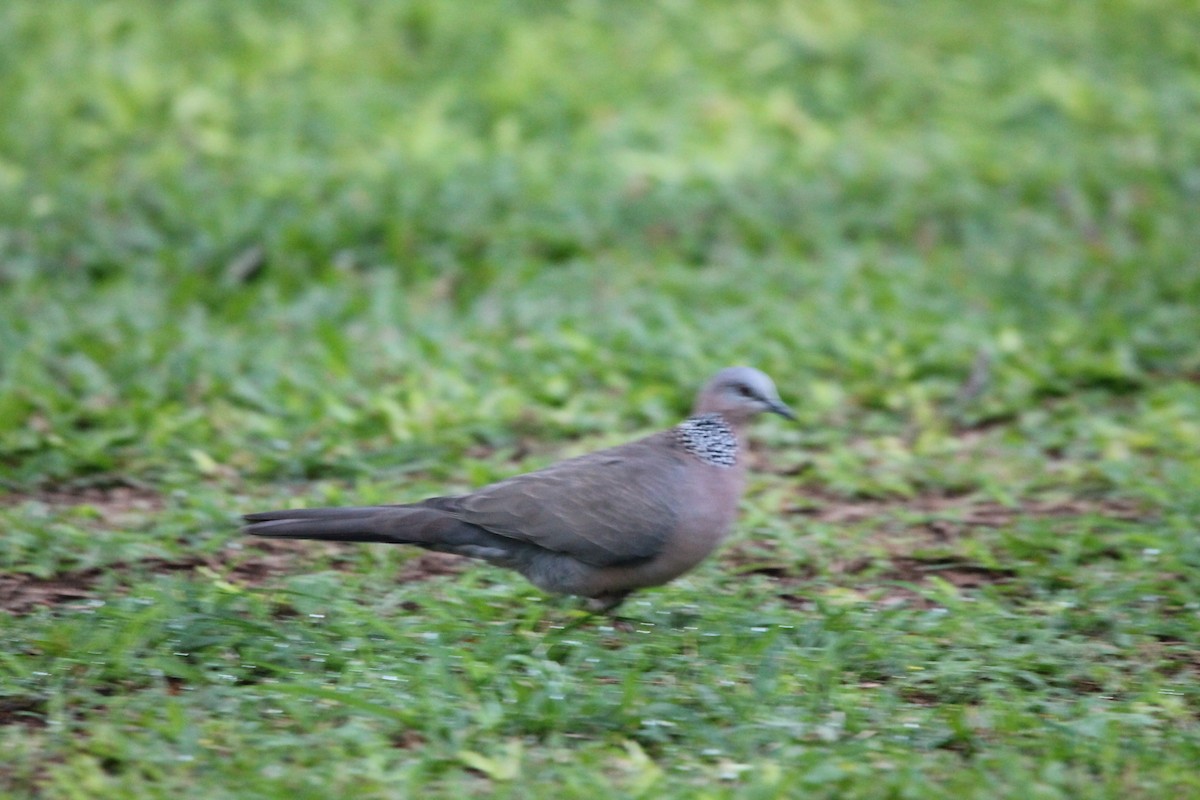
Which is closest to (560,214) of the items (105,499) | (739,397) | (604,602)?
(105,499)

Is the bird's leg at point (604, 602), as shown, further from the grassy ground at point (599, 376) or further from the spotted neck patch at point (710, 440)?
the spotted neck patch at point (710, 440)

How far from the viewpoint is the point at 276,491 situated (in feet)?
18.5

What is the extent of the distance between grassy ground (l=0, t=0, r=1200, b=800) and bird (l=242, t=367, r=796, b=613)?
204 mm

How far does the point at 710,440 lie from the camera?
14.9ft

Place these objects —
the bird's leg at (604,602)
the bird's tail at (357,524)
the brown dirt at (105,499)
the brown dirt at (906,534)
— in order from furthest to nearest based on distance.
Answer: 1. the brown dirt at (105,499)
2. the brown dirt at (906,534)
3. the bird's leg at (604,602)
4. the bird's tail at (357,524)

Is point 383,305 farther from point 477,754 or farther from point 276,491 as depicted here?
point 477,754

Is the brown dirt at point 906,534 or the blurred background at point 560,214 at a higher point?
the blurred background at point 560,214

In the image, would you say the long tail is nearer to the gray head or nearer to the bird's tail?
the bird's tail

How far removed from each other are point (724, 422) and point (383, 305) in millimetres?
3195

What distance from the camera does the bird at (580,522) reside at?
13.9 feet

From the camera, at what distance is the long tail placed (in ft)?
13.8

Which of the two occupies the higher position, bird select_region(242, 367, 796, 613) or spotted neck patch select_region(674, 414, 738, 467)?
spotted neck patch select_region(674, 414, 738, 467)

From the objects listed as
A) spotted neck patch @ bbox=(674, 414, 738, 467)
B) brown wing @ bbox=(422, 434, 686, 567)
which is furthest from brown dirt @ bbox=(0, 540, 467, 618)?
spotted neck patch @ bbox=(674, 414, 738, 467)

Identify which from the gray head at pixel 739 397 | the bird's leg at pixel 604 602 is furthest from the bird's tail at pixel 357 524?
the gray head at pixel 739 397
